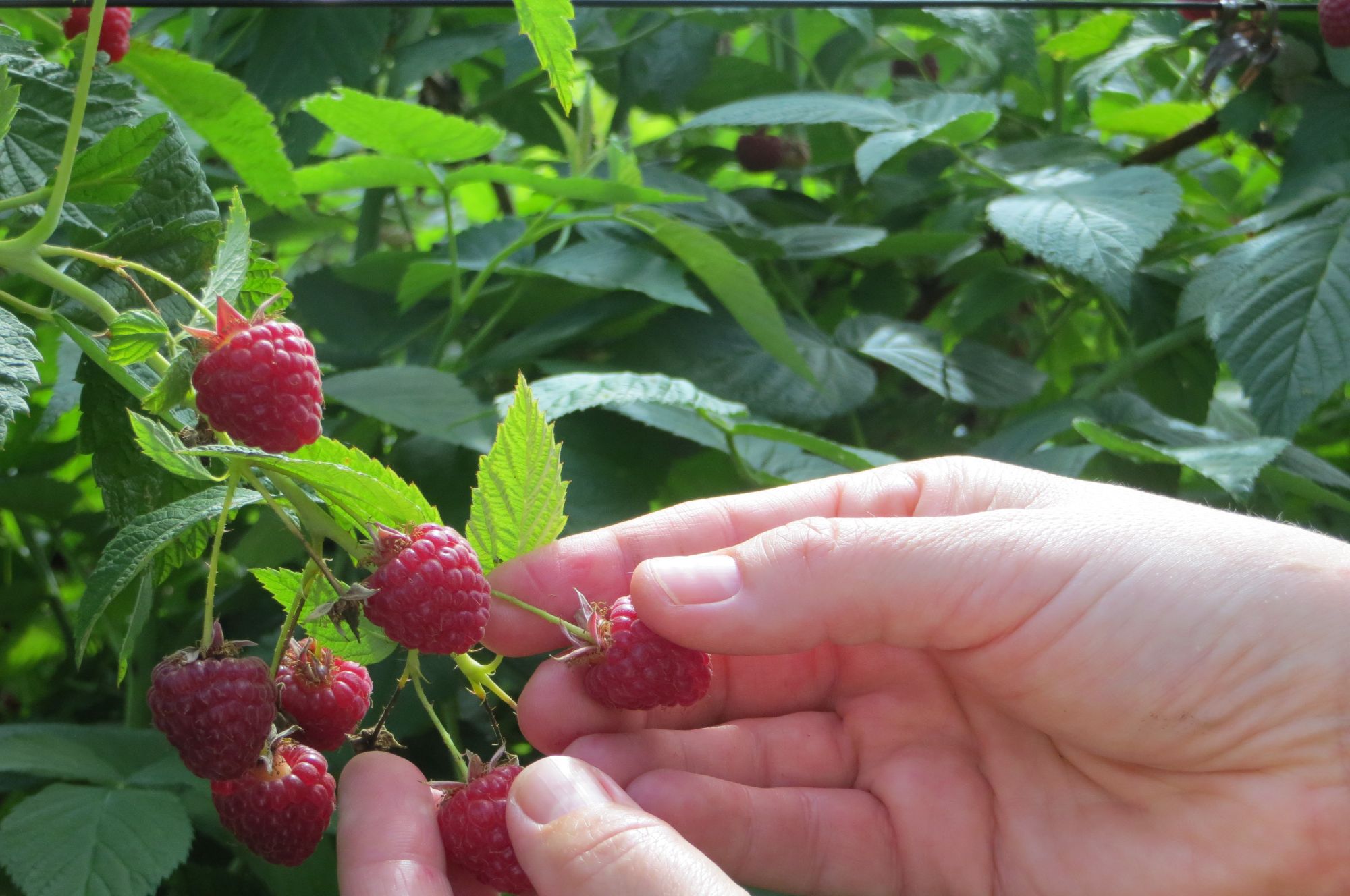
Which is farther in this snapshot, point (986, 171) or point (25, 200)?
point (986, 171)

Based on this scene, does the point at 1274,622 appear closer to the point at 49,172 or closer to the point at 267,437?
the point at 267,437

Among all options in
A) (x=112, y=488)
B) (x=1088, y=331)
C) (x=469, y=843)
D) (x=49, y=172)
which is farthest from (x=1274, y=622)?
(x=1088, y=331)

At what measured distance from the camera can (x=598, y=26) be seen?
1.58 m

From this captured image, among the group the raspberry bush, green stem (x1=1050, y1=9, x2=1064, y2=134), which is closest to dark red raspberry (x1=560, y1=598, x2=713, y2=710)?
the raspberry bush

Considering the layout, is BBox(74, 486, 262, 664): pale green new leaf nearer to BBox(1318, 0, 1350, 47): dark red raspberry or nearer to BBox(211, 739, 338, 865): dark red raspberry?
BBox(211, 739, 338, 865): dark red raspberry

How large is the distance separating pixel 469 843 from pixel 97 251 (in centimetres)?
45

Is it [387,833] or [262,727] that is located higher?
[262,727]

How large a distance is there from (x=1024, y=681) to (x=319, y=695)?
491 mm

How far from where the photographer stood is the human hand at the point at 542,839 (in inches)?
26.0

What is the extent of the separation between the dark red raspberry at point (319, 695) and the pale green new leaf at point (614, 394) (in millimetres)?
332

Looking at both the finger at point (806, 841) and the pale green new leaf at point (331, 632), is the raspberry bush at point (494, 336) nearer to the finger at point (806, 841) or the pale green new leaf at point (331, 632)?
the pale green new leaf at point (331, 632)

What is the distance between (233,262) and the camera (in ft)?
2.07

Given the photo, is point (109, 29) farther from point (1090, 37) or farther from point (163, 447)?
point (1090, 37)

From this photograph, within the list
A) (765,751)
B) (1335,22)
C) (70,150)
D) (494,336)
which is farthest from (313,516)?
(1335,22)
